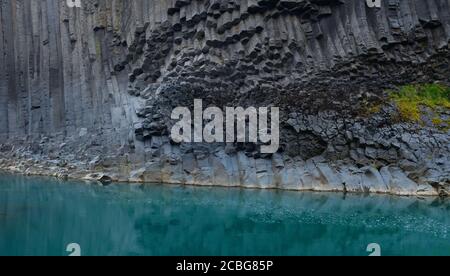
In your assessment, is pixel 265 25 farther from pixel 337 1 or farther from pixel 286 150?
pixel 286 150

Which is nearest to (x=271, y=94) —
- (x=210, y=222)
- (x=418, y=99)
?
(x=418, y=99)

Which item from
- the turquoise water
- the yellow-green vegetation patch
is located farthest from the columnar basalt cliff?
the turquoise water

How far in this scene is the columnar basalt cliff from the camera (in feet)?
54.0

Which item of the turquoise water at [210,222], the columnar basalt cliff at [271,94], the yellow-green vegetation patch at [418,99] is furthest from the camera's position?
the yellow-green vegetation patch at [418,99]

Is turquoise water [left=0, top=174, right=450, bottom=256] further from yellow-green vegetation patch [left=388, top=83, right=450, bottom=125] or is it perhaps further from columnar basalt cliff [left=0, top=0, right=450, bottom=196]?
yellow-green vegetation patch [left=388, top=83, right=450, bottom=125]

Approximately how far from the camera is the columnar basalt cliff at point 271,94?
54.0ft

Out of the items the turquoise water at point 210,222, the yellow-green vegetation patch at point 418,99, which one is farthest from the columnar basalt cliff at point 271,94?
the turquoise water at point 210,222

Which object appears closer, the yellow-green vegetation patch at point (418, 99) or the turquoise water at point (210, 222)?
the turquoise water at point (210, 222)

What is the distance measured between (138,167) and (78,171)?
234 centimetres

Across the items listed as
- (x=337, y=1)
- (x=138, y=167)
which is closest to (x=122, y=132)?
(x=138, y=167)

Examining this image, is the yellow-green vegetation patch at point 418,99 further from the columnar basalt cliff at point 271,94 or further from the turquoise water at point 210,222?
the turquoise water at point 210,222

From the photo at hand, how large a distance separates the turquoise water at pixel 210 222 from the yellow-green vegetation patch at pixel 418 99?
3142mm

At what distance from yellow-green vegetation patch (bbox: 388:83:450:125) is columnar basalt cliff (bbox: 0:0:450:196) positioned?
213 millimetres

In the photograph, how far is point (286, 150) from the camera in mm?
17172
